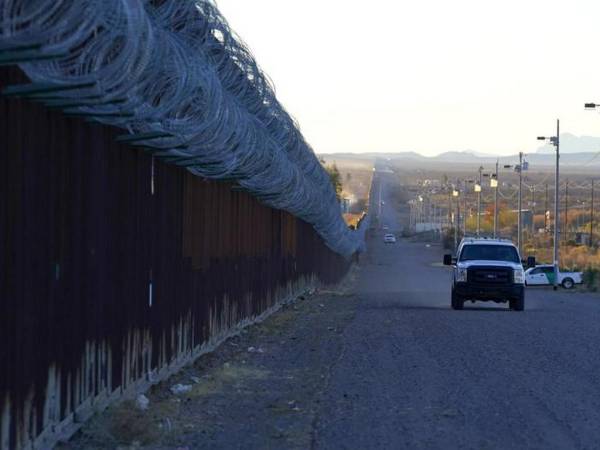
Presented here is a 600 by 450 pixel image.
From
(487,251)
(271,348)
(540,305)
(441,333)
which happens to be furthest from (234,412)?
(540,305)

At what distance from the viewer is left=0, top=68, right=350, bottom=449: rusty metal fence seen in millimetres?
8188

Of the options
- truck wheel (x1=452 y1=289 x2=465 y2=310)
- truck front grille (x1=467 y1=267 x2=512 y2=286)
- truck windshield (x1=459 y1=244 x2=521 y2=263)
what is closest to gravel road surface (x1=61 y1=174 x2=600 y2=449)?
truck front grille (x1=467 y1=267 x2=512 y2=286)

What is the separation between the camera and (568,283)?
65688 millimetres

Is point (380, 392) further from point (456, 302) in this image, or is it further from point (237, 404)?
point (456, 302)

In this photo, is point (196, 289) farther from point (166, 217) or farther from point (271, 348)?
point (271, 348)

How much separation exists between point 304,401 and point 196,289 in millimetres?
3570

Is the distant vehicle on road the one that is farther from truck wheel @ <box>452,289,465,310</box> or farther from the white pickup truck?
the white pickup truck

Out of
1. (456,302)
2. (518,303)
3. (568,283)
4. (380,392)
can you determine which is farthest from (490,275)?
(568,283)

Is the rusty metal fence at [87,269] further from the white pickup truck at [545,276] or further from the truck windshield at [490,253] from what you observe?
the white pickup truck at [545,276]

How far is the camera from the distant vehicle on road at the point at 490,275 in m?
34.1

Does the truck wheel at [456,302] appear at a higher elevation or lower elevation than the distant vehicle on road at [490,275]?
lower

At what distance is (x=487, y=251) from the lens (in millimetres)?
35125

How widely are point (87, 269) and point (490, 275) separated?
81.2ft

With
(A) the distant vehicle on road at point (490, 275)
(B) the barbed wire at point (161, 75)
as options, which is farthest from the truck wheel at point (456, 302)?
(B) the barbed wire at point (161, 75)
